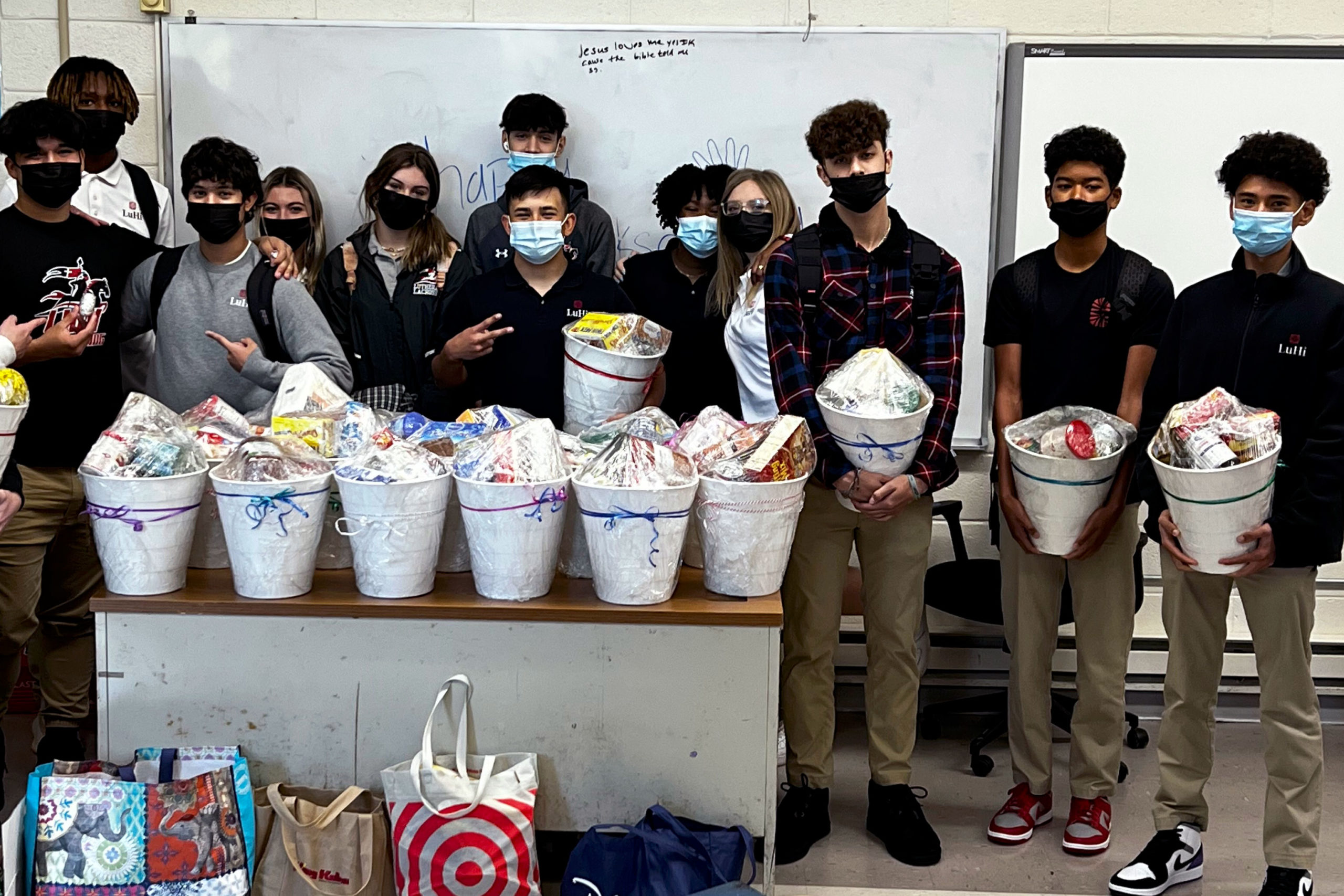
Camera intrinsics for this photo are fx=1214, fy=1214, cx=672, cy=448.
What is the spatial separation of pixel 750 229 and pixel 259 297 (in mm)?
1219

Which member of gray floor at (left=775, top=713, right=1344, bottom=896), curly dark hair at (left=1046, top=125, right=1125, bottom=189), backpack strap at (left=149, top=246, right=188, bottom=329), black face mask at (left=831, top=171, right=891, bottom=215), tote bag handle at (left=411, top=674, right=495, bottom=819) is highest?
curly dark hair at (left=1046, top=125, right=1125, bottom=189)

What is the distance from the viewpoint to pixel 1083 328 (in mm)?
2781

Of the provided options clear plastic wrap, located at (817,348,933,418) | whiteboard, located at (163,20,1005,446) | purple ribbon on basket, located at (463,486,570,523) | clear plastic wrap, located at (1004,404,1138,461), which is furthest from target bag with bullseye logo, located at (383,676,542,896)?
whiteboard, located at (163,20,1005,446)

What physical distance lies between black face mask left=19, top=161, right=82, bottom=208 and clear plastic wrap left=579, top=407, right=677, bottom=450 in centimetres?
141

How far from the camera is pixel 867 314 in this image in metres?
2.71

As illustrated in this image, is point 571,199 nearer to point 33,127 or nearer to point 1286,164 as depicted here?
point 33,127

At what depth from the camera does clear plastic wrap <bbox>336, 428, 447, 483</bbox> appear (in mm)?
2086

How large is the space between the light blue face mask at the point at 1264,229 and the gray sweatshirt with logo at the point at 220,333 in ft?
6.58

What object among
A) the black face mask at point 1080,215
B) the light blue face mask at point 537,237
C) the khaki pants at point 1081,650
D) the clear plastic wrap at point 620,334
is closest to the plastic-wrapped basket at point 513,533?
the clear plastic wrap at point 620,334

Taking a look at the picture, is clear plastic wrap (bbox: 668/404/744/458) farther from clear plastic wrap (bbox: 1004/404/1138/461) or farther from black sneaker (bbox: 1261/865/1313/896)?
black sneaker (bbox: 1261/865/1313/896)

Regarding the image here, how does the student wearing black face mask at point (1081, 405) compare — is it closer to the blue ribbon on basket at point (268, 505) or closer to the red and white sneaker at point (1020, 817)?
the red and white sneaker at point (1020, 817)

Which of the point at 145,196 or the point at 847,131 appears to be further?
the point at 145,196

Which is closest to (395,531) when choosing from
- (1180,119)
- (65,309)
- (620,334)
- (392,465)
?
(392,465)

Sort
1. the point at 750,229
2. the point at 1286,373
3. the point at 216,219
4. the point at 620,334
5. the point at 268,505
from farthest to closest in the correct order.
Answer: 1. the point at 750,229
2. the point at 216,219
3. the point at 620,334
4. the point at 1286,373
5. the point at 268,505
